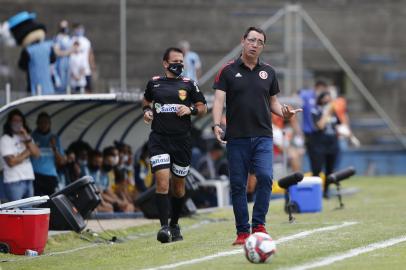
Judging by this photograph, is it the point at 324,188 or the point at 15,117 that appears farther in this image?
the point at 324,188

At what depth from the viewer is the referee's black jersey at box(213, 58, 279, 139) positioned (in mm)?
12867

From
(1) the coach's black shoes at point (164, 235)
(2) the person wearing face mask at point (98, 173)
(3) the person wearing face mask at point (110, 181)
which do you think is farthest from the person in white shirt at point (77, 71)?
(1) the coach's black shoes at point (164, 235)

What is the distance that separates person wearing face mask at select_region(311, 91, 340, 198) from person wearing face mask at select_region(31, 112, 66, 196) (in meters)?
5.75

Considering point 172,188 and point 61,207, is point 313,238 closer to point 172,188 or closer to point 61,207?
point 172,188

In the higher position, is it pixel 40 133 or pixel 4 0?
pixel 4 0

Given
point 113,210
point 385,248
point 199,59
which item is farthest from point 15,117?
point 199,59

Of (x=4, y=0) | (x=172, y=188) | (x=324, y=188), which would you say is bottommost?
(x=324, y=188)

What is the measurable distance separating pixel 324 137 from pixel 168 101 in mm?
9144

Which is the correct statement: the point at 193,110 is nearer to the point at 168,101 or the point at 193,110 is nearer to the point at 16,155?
the point at 168,101

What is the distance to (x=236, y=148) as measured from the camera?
12.9 meters

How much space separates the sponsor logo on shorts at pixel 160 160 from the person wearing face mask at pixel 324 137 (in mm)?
8964

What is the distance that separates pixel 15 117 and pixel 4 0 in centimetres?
674

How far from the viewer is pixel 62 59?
840 inches

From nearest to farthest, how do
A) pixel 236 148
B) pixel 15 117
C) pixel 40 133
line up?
pixel 236 148 → pixel 15 117 → pixel 40 133
